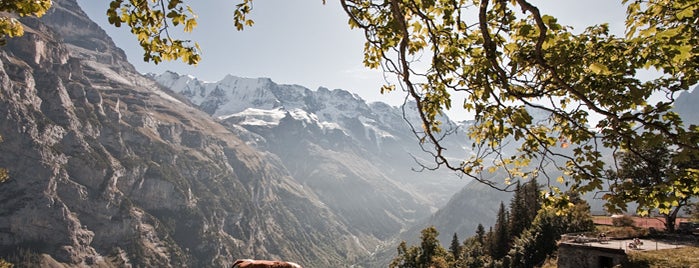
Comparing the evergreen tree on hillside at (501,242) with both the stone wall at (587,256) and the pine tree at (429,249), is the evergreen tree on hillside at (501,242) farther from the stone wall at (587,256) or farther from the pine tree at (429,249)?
the stone wall at (587,256)

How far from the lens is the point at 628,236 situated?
4678cm

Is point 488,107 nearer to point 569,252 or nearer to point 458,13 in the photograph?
point 458,13

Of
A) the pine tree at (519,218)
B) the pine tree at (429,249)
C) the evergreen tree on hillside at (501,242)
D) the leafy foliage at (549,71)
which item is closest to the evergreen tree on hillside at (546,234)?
the pine tree at (429,249)

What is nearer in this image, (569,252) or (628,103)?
(628,103)

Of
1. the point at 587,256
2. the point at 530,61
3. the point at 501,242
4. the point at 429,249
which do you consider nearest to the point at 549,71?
the point at 530,61

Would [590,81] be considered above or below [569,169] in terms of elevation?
above

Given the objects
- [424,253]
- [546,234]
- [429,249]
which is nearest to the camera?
[546,234]

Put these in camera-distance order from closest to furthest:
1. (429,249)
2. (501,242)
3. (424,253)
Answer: (429,249) < (424,253) < (501,242)

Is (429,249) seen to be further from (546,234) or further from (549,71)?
(549,71)

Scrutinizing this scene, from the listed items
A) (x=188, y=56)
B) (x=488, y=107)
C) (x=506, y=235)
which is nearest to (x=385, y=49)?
(x=488, y=107)

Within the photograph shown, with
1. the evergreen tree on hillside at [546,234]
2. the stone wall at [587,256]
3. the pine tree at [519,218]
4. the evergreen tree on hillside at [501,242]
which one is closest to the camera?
the stone wall at [587,256]

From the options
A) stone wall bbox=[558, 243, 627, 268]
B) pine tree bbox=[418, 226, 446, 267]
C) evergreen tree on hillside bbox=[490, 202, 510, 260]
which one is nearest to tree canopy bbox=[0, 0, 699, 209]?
stone wall bbox=[558, 243, 627, 268]

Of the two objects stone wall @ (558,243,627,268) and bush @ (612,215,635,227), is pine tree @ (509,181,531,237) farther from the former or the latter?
stone wall @ (558,243,627,268)

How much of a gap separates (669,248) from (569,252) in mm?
7715
